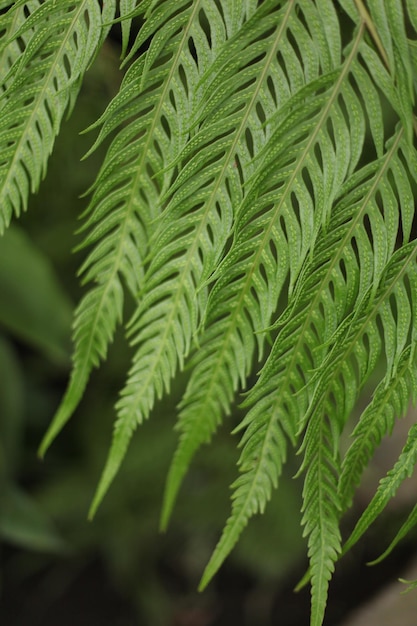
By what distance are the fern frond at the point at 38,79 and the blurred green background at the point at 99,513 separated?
3.54 ft

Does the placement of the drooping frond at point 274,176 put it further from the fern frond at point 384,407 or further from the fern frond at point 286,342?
the fern frond at point 384,407

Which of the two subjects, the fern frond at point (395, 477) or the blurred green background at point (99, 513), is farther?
the blurred green background at point (99, 513)

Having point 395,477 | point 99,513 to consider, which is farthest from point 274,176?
point 99,513

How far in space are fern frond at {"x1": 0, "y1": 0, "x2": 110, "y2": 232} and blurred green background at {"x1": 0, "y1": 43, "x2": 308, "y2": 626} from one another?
42.5 inches

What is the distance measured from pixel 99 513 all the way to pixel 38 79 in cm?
173

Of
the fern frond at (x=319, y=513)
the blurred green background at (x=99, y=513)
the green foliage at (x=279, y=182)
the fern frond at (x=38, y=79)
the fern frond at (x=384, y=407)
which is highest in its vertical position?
the fern frond at (x=38, y=79)

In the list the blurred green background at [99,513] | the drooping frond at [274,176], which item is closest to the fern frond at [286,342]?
the drooping frond at [274,176]

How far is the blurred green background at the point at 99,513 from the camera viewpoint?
1957 mm

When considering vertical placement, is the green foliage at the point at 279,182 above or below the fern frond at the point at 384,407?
above

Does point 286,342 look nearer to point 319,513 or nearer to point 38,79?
point 319,513

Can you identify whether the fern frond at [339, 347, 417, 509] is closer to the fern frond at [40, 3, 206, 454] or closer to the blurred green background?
the fern frond at [40, 3, 206, 454]

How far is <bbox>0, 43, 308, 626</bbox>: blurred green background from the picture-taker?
1957 mm

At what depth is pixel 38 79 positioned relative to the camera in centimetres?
69

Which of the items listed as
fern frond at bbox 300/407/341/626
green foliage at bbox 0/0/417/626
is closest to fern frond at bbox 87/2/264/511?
green foliage at bbox 0/0/417/626
